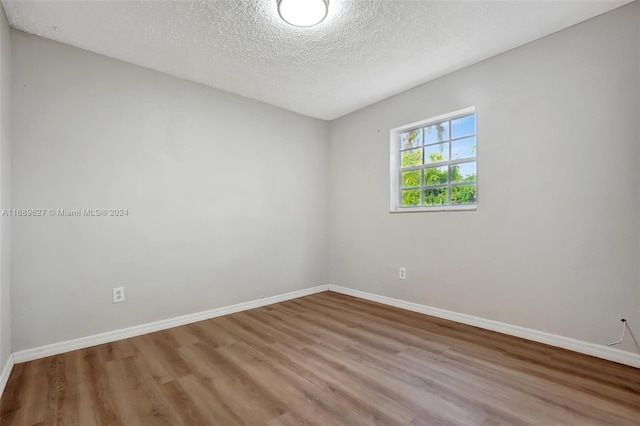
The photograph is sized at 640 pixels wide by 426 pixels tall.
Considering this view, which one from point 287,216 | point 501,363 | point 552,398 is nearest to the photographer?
point 552,398

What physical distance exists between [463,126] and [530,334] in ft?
6.28

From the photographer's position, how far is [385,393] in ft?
5.62

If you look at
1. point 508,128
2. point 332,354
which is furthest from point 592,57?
point 332,354

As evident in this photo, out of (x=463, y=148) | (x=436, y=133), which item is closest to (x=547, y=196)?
(x=463, y=148)

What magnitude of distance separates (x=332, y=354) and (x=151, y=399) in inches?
45.7

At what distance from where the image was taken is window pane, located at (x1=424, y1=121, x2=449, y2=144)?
312 cm

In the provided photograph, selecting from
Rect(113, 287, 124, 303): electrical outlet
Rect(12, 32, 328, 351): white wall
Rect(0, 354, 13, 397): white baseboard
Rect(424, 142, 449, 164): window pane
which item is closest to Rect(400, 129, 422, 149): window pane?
Rect(424, 142, 449, 164): window pane

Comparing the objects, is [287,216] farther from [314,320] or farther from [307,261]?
[314,320]

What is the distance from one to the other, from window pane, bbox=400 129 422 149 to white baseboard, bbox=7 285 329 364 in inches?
90.2

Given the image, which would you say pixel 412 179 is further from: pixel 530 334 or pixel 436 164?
pixel 530 334

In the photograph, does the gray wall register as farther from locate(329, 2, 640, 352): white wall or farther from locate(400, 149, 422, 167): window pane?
locate(400, 149, 422, 167): window pane

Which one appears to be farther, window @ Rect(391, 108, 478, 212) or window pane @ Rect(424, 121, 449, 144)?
window pane @ Rect(424, 121, 449, 144)

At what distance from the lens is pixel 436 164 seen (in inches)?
125

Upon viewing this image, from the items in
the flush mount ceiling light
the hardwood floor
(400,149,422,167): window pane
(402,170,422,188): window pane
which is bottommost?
the hardwood floor
